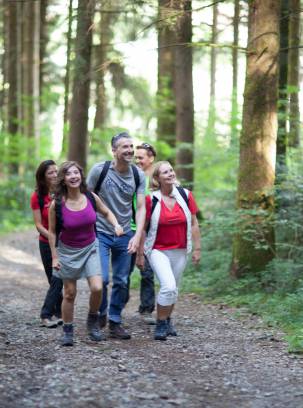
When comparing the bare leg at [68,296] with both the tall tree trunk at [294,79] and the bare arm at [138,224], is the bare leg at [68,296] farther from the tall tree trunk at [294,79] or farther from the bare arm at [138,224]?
the tall tree trunk at [294,79]

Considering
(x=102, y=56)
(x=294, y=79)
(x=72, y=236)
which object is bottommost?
(x=72, y=236)

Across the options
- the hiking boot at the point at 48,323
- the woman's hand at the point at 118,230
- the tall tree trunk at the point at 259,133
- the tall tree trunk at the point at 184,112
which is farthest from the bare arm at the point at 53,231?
the tall tree trunk at the point at 184,112

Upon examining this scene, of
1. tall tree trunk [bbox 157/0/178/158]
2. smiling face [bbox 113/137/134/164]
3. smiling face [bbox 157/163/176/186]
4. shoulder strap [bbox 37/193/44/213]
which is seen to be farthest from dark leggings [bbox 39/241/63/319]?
tall tree trunk [bbox 157/0/178/158]

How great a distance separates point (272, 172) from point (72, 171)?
398 cm

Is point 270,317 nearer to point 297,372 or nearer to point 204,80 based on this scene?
point 297,372

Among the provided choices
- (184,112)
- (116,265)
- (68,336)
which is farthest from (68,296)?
(184,112)

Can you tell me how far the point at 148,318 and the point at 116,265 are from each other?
1438 millimetres

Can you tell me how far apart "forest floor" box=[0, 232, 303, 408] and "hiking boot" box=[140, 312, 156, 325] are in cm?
11

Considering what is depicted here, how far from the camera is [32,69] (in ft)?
86.1

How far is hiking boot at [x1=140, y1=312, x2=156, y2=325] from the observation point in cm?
861

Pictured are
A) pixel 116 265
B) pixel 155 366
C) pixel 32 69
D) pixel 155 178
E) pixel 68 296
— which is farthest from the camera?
pixel 32 69

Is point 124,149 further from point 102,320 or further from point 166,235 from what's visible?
point 102,320

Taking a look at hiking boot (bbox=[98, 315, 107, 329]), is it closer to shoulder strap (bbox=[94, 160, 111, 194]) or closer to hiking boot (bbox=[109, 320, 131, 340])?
hiking boot (bbox=[109, 320, 131, 340])

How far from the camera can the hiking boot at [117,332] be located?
7484mm
